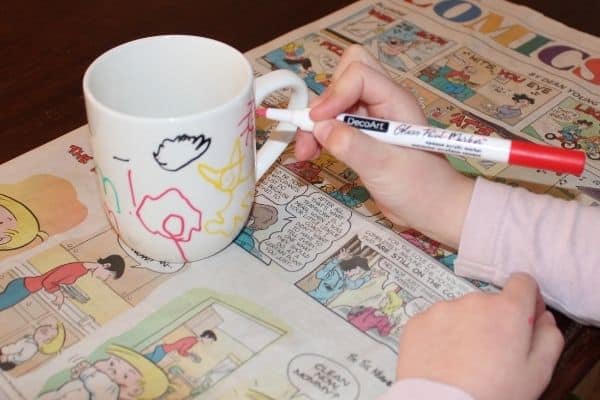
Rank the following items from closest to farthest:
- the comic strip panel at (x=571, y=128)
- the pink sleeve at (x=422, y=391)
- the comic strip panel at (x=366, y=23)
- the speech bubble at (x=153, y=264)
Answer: the pink sleeve at (x=422, y=391), the speech bubble at (x=153, y=264), the comic strip panel at (x=571, y=128), the comic strip panel at (x=366, y=23)

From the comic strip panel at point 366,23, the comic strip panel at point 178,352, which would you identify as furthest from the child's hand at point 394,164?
the comic strip panel at point 366,23

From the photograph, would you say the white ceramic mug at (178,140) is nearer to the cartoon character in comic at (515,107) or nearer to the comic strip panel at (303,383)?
the comic strip panel at (303,383)

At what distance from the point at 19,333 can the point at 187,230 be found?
120mm

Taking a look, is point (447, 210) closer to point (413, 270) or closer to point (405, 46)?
point (413, 270)

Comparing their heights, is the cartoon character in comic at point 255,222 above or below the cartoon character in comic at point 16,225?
above

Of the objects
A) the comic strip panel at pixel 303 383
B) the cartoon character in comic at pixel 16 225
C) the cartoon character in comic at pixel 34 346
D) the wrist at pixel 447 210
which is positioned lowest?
the cartoon character in comic at pixel 34 346

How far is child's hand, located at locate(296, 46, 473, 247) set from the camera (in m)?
0.46

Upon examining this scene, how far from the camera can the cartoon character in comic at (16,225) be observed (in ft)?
1.66

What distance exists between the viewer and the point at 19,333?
44 centimetres

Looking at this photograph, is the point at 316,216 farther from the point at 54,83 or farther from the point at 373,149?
the point at 54,83

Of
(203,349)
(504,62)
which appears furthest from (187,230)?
(504,62)

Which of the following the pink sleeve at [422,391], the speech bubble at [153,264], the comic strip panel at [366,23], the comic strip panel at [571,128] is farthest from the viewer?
the comic strip panel at [366,23]

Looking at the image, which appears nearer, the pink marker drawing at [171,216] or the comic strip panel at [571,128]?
the pink marker drawing at [171,216]

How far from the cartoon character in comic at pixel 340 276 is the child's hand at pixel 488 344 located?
2.2 inches
